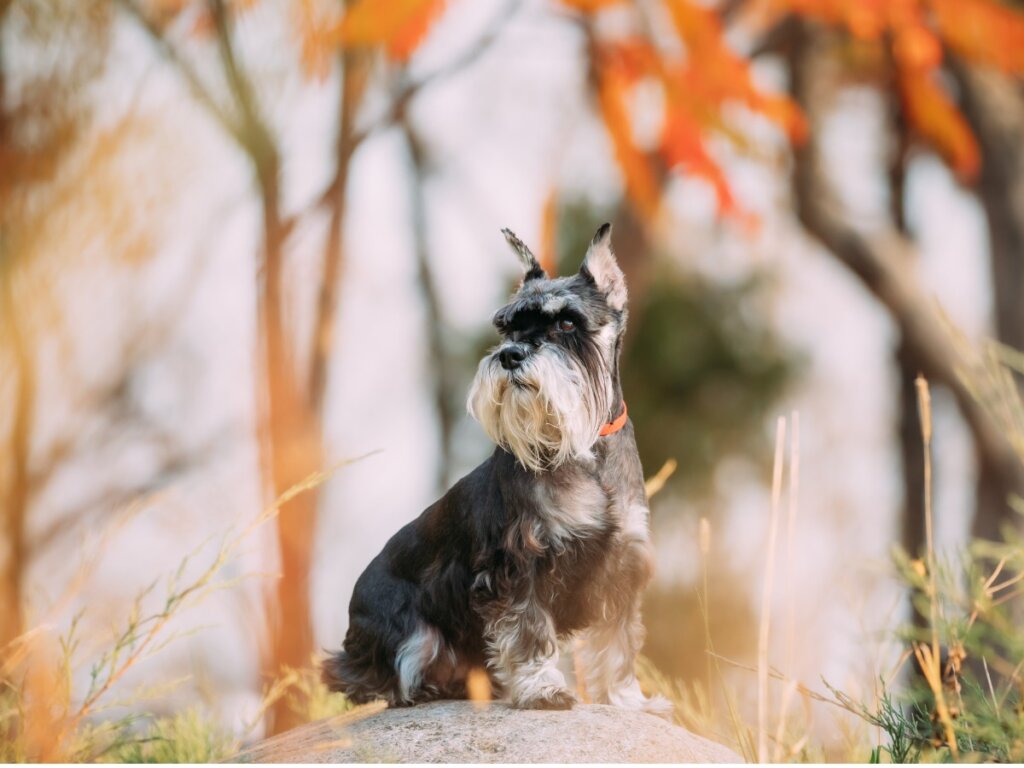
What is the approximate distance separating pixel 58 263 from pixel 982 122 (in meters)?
5.74

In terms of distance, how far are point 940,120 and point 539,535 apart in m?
6.03

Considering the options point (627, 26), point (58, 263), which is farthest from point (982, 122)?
point (58, 263)

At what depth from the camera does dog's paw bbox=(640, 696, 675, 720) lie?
2.56 m

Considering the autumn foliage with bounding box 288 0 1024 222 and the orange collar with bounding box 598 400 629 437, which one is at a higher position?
the autumn foliage with bounding box 288 0 1024 222

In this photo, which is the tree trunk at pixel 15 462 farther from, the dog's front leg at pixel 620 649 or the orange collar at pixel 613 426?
the orange collar at pixel 613 426

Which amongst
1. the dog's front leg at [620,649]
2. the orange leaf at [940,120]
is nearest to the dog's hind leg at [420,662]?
the dog's front leg at [620,649]

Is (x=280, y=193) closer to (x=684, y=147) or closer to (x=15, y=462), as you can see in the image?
(x=15, y=462)

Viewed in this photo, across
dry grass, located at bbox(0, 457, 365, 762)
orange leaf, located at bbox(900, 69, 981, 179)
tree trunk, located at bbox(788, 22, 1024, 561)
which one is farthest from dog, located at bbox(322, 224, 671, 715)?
orange leaf, located at bbox(900, 69, 981, 179)

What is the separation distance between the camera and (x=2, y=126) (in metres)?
4.54

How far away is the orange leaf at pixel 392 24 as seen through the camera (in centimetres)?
447

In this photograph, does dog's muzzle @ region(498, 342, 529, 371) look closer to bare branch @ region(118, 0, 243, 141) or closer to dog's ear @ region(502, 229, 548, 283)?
dog's ear @ region(502, 229, 548, 283)

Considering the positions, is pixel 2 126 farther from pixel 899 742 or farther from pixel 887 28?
pixel 887 28

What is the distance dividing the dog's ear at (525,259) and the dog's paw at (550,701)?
3.25 feet

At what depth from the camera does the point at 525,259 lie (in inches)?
100
